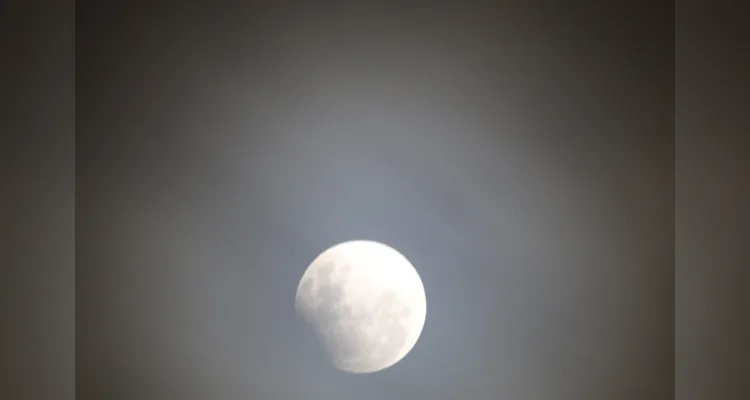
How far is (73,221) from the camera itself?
1.47m

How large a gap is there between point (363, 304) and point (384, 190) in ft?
0.96

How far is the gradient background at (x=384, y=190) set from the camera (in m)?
1.46

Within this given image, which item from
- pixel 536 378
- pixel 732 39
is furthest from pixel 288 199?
pixel 732 39

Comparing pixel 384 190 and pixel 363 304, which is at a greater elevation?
pixel 384 190

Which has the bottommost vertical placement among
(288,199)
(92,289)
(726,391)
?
(92,289)

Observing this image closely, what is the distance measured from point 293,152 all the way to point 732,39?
119 centimetres

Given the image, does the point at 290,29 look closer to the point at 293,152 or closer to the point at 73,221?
the point at 293,152

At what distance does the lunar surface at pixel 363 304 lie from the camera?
1.46 meters

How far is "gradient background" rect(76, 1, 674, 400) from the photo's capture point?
57.6 inches

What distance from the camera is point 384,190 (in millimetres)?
1472

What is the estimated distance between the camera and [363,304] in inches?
57.4

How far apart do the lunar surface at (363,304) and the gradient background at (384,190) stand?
3 centimetres

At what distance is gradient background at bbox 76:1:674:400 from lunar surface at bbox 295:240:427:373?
0.03 meters

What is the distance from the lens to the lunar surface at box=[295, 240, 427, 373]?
1.46 m
